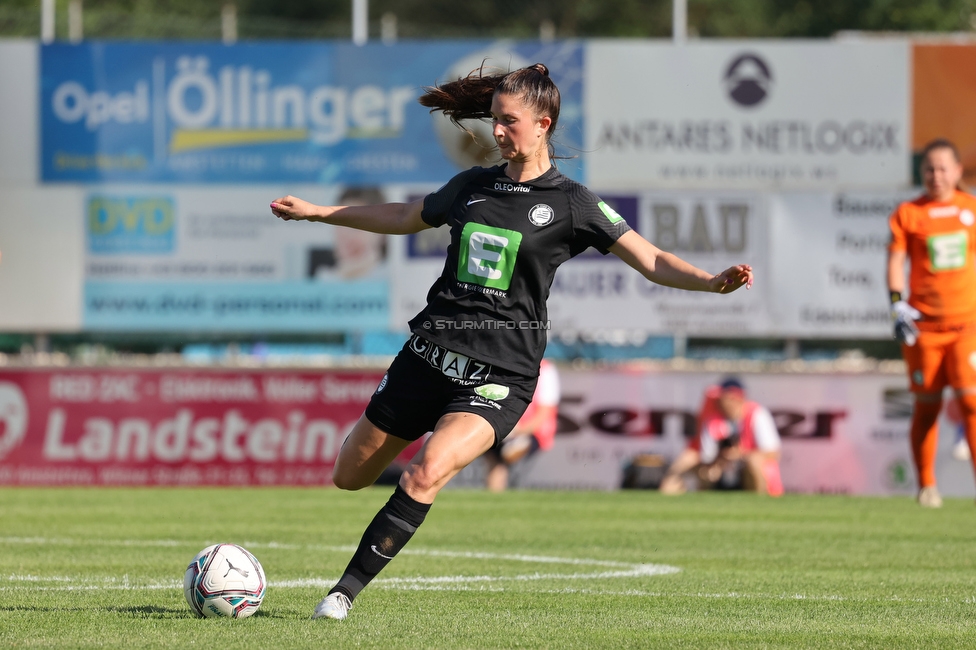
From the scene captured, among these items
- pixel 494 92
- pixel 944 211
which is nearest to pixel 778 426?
pixel 944 211

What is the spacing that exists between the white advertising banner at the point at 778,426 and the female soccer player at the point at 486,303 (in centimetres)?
995

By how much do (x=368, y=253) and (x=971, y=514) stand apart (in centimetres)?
839

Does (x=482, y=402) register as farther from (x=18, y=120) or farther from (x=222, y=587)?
(x=18, y=120)

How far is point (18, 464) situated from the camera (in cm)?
1590

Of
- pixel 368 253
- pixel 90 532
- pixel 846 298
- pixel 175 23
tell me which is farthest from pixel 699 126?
pixel 90 532

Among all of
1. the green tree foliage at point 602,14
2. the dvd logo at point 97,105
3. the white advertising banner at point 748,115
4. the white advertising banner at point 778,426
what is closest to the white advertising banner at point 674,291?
the white advertising banner at point 748,115

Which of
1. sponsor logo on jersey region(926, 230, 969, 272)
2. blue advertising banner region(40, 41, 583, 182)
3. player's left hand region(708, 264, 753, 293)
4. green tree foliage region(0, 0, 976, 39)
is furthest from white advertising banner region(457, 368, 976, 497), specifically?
green tree foliage region(0, 0, 976, 39)

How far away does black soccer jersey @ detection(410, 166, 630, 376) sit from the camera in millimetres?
5848

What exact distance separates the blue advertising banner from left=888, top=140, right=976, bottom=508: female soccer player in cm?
690

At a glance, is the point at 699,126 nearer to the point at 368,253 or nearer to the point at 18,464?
the point at 368,253

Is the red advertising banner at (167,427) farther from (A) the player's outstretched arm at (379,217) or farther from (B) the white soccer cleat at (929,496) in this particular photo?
(A) the player's outstretched arm at (379,217)

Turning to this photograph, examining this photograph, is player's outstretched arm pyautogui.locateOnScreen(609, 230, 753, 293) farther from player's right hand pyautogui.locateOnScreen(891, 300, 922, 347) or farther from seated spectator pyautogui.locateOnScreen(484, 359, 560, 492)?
seated spectator pyautogui.locateOnScreen(484, 359, 560, 492)

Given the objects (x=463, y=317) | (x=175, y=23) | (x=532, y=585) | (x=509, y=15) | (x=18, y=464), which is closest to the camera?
(x=463, y=317)

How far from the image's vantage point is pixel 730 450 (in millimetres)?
15656
